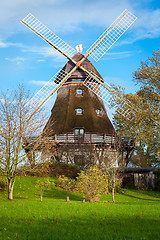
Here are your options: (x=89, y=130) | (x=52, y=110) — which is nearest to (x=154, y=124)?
(x=89, y=130)

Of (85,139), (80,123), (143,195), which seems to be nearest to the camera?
(143,195)

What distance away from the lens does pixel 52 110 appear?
35.5 m

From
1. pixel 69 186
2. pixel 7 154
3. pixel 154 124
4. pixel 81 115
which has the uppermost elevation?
pixel 81 115

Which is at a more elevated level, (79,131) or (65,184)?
(79,131)

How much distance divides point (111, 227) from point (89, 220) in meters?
1.36

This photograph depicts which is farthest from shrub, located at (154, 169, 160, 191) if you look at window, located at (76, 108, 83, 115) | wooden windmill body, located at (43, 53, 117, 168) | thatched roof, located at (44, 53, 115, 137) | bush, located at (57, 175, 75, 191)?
window, located at (76, 108, 83, 115)

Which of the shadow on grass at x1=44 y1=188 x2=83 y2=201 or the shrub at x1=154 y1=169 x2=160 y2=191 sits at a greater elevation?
the shrub at x1=154 y1=169 x2=160 y2=191

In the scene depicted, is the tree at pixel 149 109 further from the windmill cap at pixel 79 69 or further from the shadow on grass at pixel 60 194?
the windmill cap at pixel 79 69

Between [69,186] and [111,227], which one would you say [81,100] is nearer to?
[69,186]

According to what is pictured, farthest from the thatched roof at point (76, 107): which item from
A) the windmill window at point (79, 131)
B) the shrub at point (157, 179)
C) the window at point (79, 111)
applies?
the shrub at point (157, 179)

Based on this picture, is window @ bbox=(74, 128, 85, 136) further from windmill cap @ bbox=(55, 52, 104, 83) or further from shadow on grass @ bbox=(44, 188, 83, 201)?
shadow on grass @ bbox=(44, 188, 83, 201)

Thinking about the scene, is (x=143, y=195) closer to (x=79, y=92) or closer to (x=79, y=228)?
(x=79, y=92)

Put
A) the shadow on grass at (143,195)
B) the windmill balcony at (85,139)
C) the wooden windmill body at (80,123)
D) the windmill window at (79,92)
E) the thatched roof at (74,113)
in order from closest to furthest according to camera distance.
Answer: the shadow on grass at (143,195), the wooden windmill body at (80,123), the windmill balcony at (85,139), the thatched roof at (74,113), the windmill window at (79,92)

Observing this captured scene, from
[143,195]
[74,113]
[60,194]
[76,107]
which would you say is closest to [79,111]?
[76,107]
